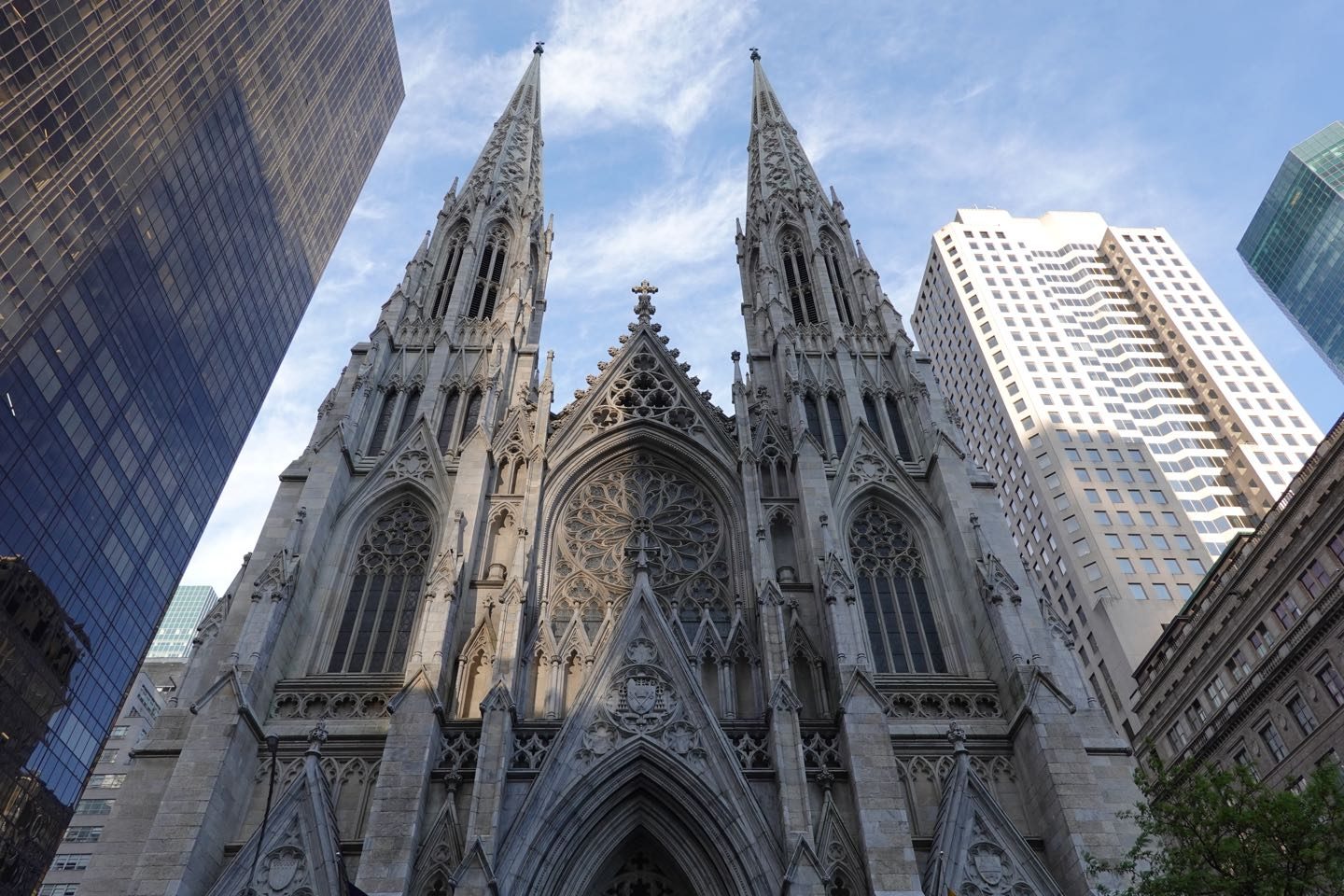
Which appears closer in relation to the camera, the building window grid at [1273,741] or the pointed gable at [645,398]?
the pointed gable at [645,398]

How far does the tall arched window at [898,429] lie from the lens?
91.6ft

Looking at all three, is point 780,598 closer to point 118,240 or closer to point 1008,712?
point 1008,712

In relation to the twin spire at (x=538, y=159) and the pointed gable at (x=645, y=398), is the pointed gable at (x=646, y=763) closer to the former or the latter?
the pointed gable at (x=645, y=398)

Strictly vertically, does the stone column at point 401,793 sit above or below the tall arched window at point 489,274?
below

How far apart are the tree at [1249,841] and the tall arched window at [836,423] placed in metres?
13.8

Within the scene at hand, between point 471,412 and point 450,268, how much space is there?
8.45 m

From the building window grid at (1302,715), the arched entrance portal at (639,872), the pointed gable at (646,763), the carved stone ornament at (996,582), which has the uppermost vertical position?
the building window grid at (1302,715)

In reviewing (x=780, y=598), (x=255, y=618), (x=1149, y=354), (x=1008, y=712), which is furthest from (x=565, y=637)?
(x=1149, y=354)

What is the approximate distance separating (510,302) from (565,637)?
551 inches

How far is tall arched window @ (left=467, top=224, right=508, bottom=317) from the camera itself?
33656 mm

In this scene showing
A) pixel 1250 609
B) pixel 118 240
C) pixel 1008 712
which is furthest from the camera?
pixel 118 240

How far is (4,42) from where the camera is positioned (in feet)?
→ 102

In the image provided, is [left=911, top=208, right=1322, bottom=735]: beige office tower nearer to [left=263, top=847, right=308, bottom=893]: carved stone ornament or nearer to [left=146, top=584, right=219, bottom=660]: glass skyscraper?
[left=263, top=847, right=308, bottom=893]: carved stone ornament

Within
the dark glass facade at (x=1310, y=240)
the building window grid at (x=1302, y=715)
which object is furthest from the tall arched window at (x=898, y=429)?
the dark glass facade at (x=1310, y=240)
